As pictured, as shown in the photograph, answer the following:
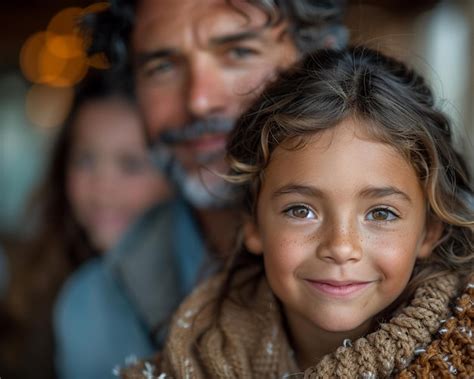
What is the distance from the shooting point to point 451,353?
1.18 m

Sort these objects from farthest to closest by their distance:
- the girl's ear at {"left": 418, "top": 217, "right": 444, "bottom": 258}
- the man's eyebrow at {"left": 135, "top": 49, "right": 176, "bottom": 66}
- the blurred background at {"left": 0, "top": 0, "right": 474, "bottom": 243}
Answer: the blurred background at {"left": 0, "top": 0, "right": 474, "bottom": 243}
the man's eyebrow at {"left": 135, "top": 49, "right": 176, "bottom": 66}
the girl's ear at {"left": 418, "top": 217, "right": 444, "bottom": 258}

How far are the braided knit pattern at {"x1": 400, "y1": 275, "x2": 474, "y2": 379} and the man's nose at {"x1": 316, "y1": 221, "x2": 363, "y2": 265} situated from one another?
0.64 ft

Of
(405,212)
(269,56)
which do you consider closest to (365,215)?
(405,212)

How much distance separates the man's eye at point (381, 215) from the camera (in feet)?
4.14

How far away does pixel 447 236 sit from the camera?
4.57ft

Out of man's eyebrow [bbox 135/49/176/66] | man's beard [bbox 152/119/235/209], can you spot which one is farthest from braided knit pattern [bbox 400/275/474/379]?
man's eyebrow [bbox 135/49/176/66]

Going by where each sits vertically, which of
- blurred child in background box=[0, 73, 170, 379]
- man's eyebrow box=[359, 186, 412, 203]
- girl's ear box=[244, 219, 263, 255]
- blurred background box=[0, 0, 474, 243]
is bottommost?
blurred background box=[0, 0, 474, 243]

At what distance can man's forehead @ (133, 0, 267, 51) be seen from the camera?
200 cm

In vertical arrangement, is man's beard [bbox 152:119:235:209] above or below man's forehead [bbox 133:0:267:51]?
below

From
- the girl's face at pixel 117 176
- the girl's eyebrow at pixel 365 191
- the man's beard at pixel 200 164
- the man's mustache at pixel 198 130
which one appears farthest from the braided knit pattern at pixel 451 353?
the girl's face at pixel 117 176

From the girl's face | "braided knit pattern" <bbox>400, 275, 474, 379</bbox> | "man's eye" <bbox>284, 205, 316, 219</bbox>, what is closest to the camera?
"braided knit pattern" <bbox>400, 275, 474, 379</bbox>

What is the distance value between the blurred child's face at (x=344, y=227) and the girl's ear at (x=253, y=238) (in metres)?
0.13

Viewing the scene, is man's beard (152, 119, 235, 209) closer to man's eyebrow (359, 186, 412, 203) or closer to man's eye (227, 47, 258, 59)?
man's eye (227, 47, 258, 59)

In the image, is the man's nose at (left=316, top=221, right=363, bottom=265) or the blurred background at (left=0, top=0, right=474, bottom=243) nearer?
the man's nose at (left=316, top=221, right=363, bottom=265)
